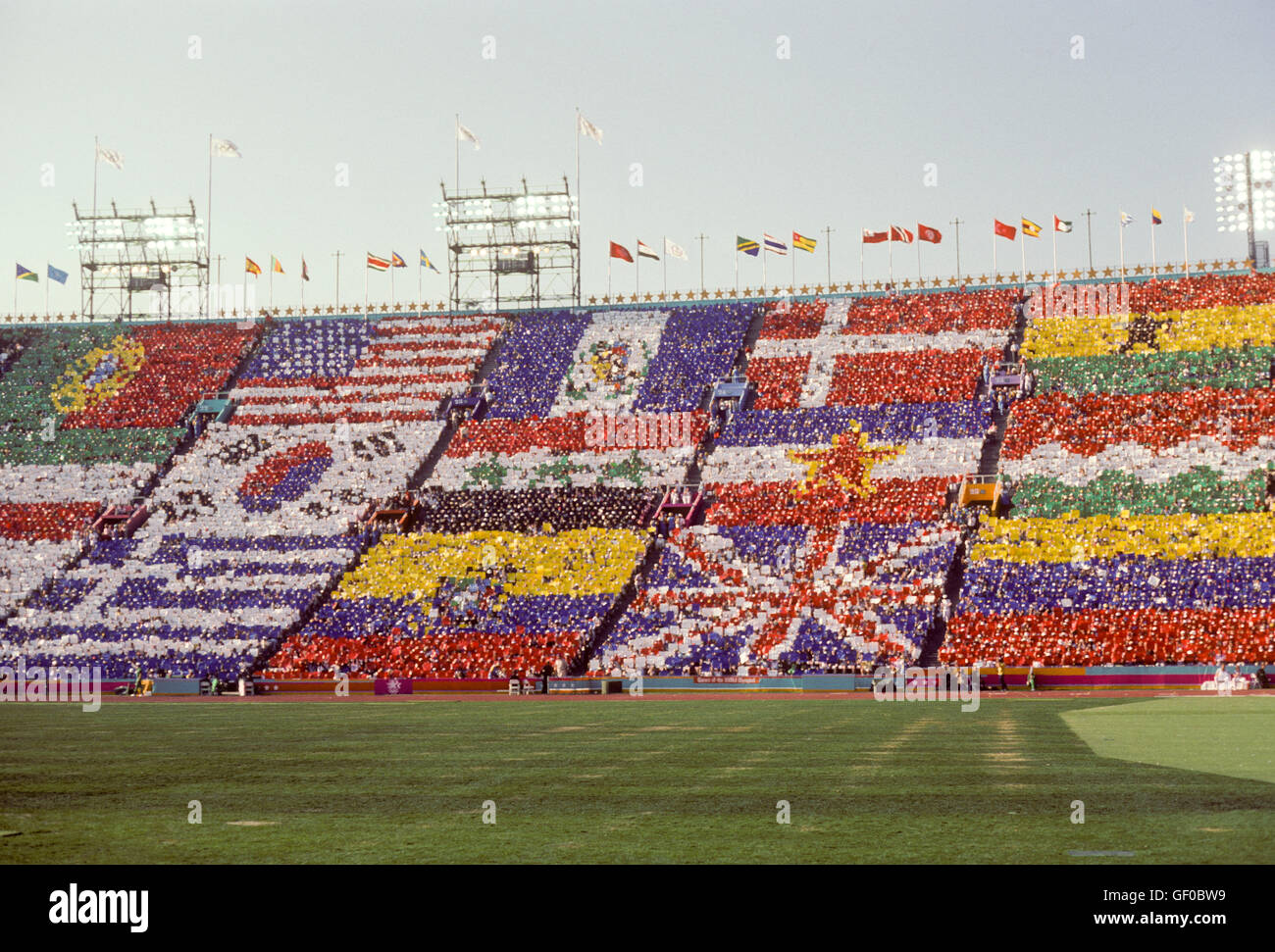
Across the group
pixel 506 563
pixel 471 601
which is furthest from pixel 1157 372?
pixel 471 601

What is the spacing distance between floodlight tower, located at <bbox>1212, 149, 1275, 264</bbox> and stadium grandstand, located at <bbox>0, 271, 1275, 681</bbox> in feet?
19.2

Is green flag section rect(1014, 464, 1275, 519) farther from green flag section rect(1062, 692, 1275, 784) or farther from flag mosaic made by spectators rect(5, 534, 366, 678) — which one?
flag mosaic made by spectators rect(5, 534, 366, 678)

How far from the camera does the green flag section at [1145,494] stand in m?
54.1

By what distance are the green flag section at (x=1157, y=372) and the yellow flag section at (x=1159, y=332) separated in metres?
0.70

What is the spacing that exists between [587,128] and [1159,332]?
3410 centimetres

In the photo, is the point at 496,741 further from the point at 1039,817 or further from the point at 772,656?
the point at 772,656

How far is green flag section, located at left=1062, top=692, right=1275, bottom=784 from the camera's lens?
17.2m

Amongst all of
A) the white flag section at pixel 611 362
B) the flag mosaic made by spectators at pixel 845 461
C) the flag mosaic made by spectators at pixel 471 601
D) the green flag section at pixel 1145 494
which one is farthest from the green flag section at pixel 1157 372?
the flag mosaic made by spectators at pixel 471 601

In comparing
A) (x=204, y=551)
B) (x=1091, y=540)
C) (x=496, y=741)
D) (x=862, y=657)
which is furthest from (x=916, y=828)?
(x=204, y=551)

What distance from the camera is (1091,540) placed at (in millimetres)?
53125

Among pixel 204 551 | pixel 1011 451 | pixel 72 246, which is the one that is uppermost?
pixel 72 246

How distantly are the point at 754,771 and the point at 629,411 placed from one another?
52.2 meters

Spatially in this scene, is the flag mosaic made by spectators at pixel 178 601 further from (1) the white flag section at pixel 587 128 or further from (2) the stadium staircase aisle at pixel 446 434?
(1) the white flag section at pixel 587 128

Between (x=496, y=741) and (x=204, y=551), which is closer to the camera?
(x=496, y=741)
